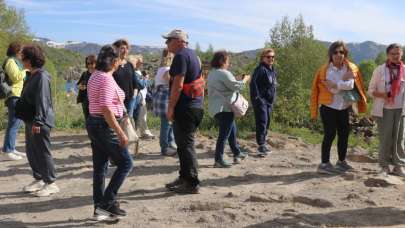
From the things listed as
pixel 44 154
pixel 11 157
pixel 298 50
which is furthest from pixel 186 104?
→ pixel 298 50

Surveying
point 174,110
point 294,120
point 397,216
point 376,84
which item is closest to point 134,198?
point 174,110

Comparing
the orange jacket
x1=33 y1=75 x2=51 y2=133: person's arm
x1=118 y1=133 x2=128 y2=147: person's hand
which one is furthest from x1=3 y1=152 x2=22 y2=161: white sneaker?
the orange jacket

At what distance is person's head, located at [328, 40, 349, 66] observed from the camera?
683 cm

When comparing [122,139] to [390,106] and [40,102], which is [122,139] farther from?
[390,106]

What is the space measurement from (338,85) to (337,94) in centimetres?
14

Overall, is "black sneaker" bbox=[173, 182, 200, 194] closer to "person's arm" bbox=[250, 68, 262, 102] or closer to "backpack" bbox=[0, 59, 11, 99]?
"person's arm" bbox=[250, 68, 262, 102]

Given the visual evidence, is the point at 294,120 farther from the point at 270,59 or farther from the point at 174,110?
the point at 174,110

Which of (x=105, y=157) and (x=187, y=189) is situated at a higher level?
(x=105, y=157)

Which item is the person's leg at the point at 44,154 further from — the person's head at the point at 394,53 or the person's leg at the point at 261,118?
the person's head at the point at 394,53

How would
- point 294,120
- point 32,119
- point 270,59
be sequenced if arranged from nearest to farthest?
1. point 32,119
2. point 270,59
3. point 294,120

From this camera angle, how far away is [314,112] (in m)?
7.21

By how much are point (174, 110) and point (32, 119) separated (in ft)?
5.38

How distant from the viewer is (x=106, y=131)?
4.86m

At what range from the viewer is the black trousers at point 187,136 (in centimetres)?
589
